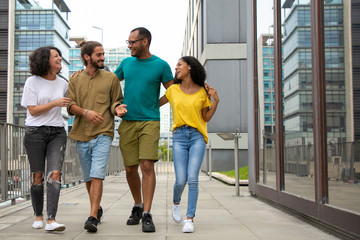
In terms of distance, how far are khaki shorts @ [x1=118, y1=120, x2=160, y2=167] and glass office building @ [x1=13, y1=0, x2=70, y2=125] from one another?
72328mm

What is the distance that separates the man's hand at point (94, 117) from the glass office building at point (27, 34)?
72.5 meters

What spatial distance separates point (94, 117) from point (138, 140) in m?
0.56

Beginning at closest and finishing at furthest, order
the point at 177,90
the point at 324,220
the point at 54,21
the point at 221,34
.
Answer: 1. the point at 324,220
2. the point at 177,90
3. the point at 221,34
4. the point at 54,21

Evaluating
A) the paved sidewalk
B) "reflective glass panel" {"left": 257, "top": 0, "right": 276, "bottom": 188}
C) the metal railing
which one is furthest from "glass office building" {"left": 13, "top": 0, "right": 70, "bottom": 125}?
the paved sidewalk

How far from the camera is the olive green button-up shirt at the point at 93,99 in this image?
4.80 m

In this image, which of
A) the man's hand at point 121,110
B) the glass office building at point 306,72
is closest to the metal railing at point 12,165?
the man's hand at point 121,110

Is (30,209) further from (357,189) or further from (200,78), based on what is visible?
(357,189)

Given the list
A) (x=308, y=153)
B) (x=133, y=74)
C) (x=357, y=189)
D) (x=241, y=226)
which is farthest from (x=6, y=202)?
(x=357, y=189)

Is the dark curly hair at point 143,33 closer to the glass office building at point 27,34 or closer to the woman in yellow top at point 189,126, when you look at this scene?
the woman in yellow top at point 189,126

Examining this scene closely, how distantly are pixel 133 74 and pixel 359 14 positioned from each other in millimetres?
2288

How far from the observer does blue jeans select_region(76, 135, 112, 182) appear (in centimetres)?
467

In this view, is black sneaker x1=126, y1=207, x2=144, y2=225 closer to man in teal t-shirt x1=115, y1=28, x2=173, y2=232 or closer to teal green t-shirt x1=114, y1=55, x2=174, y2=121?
man in teal t-shirt x1=115, y1=28, x2=173, y2=232

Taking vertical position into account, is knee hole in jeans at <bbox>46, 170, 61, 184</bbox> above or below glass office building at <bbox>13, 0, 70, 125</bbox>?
below

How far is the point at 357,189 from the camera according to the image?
3902 mm
